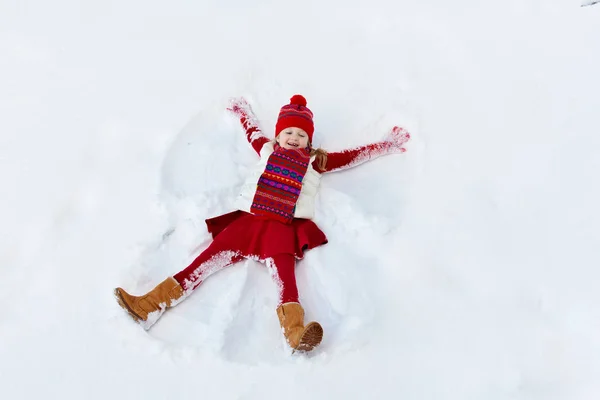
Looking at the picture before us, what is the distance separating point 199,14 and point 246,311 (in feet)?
5.96

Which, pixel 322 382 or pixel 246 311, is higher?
pixel 246 311

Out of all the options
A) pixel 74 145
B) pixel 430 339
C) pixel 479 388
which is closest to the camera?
pixel 479 388

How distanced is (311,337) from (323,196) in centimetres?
73

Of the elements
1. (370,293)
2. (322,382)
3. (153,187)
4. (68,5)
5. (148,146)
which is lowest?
(322,382)

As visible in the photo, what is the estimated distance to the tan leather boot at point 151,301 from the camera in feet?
5.63

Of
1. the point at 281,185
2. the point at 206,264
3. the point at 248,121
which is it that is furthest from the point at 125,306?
the point at 248,121

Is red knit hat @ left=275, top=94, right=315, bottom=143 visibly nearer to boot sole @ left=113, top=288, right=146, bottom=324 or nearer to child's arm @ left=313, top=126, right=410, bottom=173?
child's arm @ left=313, top=126, right=410, bottom=173

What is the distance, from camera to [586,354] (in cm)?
161

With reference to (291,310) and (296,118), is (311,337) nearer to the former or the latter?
(291,310)

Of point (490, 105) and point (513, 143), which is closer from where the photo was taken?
point (513, 143)

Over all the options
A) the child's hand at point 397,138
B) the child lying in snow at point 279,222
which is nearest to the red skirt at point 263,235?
the child lying in snow at point 279,222

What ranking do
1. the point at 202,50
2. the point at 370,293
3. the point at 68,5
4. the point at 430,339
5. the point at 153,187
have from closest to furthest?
1. the point at 430,339
2. the point at 370,293
3. the point at 153,187
4. the point at 202,50
5. the point at 68,5

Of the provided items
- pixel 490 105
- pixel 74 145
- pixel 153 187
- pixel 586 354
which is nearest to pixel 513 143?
pixel 490 105

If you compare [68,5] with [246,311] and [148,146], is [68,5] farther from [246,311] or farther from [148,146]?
[246,311]
